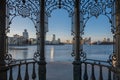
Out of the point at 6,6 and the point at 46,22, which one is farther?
the point at 46,22

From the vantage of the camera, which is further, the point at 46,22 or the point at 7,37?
the point at 46,22

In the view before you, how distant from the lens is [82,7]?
5055 mm

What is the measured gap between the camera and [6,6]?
15.5 feet

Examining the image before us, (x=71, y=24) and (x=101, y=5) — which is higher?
(x=101, y=5)

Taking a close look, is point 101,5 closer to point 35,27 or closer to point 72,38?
point 72,38

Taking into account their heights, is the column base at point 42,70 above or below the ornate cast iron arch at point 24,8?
below

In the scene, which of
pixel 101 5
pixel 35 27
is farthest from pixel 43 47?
pixel 101 5

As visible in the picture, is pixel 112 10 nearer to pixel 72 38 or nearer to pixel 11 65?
pixel 72 38

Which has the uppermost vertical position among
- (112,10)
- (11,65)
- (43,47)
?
(112,10)

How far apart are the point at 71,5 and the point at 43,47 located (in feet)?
3.77

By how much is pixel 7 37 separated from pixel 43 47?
82 cm

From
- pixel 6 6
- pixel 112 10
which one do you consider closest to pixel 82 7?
pixel 112 10

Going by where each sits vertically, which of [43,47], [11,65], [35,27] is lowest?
[11,65]

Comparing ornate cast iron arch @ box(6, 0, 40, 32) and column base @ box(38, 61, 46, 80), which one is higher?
ornate cast iron arch @ box(6, 0, 40, 32)
